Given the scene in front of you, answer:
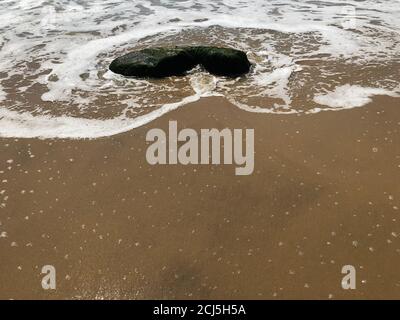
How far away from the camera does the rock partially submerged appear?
8258 mm

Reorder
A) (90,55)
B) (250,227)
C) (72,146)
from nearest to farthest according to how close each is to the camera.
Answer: (250,227), (72,146), (90,55)

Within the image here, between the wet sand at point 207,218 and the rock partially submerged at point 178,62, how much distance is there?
2.29m

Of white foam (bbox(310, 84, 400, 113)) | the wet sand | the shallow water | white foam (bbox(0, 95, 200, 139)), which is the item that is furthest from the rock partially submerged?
the wet sand

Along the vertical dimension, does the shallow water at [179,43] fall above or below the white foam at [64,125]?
above

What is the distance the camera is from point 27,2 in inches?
573

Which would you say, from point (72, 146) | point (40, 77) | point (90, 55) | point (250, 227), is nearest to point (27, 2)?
point (90, 55)

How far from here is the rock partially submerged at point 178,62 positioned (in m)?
8.26

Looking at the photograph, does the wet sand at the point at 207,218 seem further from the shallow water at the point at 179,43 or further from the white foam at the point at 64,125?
the shallow water at the point at 179,43

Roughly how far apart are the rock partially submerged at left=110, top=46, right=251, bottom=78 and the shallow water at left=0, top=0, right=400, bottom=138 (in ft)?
0.71

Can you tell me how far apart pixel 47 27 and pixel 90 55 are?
3.11m

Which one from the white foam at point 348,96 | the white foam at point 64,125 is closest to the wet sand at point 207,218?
the white foam at point 64,125

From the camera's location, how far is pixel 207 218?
15.8ft

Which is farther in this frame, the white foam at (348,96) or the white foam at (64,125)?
the white foam at (348,96)

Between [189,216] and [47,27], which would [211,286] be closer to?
[189,216]
